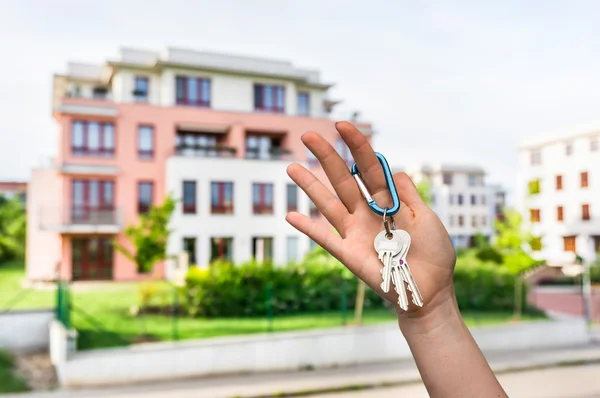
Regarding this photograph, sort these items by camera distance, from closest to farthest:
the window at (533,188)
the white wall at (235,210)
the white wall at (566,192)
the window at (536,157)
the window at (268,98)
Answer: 1. the window at (533,188)
2. the white wall at (235,210)
3. the window at (268,98)
4. the white wall at (566,192)
5. the window at (536,157)

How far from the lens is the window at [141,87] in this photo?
18.1 meters

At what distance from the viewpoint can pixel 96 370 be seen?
257 inches

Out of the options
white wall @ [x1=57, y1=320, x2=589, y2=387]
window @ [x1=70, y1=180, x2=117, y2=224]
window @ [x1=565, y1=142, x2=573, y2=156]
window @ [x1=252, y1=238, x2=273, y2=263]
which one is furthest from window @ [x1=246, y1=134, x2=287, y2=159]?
window @ [x1=565, y1=142, x2=573, y2=156]

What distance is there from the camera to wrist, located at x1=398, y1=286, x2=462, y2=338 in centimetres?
120

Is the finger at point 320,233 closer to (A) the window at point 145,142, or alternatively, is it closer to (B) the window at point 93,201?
(B) the window at point 93,201

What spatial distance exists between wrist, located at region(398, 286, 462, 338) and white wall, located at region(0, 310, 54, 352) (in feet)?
27.7

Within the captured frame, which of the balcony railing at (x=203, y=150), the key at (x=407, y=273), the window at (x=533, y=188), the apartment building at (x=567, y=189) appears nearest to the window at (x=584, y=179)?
the apartment building at (x=567, y=189)

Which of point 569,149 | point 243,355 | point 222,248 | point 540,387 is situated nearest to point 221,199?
point 222,248

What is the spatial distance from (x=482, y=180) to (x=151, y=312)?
3280 cm

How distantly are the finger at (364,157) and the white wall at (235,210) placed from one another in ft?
50.3

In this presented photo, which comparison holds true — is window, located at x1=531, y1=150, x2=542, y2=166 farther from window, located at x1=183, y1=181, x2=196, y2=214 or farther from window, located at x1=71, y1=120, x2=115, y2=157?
window, located at x1=71, y1=120, x2=115, y2=157

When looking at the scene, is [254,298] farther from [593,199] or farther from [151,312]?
[593,199]

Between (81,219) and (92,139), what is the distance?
247 cm

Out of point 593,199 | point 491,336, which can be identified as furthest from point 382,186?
point 593,199
